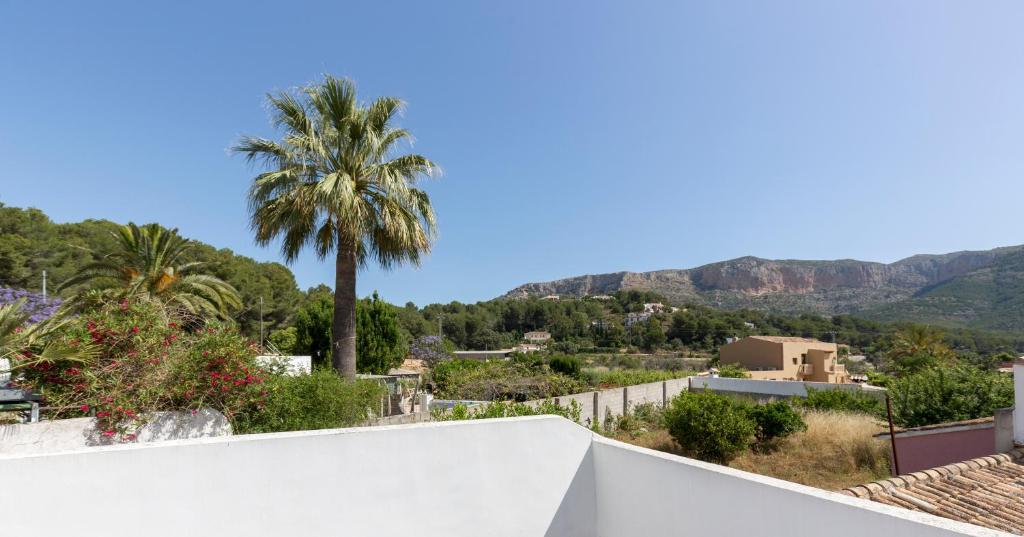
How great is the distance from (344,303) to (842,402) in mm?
17601

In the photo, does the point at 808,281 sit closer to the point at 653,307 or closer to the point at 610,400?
the point at 653,307

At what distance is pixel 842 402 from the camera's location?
19.1 m

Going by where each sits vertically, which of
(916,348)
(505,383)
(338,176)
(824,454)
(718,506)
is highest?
(338,176)

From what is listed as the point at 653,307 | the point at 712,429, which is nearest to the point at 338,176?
the point at 712,429

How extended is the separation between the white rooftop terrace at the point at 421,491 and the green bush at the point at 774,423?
12.2m

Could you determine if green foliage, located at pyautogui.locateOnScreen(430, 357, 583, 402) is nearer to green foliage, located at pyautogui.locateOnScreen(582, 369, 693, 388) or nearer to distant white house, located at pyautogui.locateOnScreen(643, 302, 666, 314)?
green foliage, located at pyautogui.locateOnScreen(582, 369, 693, 388)

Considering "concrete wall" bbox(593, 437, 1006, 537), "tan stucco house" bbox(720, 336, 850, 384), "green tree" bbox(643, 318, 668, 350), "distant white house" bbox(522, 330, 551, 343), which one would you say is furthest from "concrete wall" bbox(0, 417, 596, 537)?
"distant white house" bbox(522, 330, 551, 343)

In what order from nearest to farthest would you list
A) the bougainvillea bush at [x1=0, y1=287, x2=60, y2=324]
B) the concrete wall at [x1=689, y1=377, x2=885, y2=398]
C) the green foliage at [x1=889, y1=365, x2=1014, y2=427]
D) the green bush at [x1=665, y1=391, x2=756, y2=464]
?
the green bush at [x1=665, y1=391, x2=756, y2=464] < the bougainvillea bush at [x1=0, y1=287, x2=60, y2=324] < the green foliage at [x1=889, y1=365, x2=1014, y2=427] < the concrete wall at [x1=689, y1=377, x2=885, y2=398]

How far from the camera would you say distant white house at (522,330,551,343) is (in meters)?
56.9

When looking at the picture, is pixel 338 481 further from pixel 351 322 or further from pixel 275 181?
pixel 275 181

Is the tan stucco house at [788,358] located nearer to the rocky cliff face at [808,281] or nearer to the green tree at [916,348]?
the green tree at [916,348]

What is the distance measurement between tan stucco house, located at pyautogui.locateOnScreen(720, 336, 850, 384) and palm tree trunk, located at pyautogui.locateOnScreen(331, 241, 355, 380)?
3379 cm

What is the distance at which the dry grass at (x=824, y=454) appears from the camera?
12570 mm

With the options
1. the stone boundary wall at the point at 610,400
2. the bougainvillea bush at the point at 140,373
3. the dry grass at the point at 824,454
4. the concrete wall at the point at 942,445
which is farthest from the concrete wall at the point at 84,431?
the dry grass at the point at 824,454
